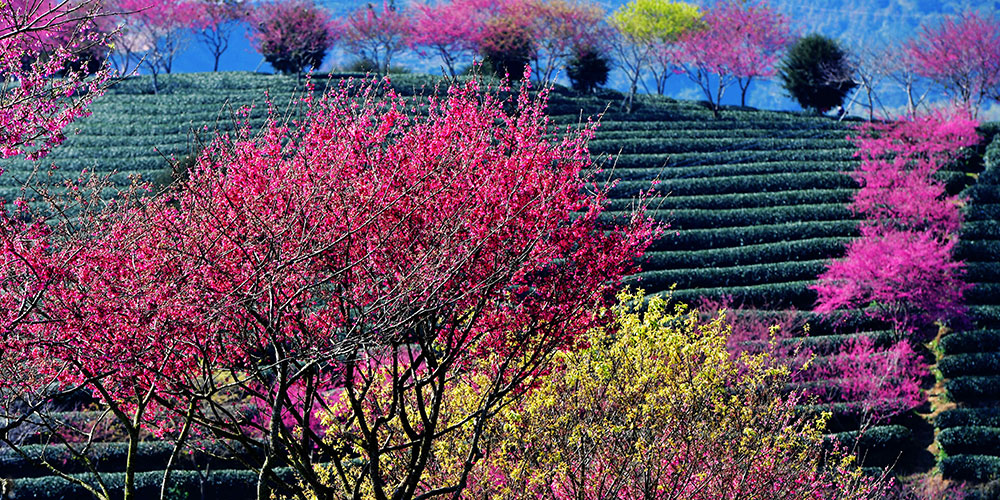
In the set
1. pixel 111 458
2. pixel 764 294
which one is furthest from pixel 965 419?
pixel 111 458

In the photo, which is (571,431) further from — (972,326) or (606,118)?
(606,118)

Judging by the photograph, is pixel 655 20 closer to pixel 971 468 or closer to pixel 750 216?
pixel 750 216

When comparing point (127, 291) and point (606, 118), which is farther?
point (606, 118)

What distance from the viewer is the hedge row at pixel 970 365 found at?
28938mm

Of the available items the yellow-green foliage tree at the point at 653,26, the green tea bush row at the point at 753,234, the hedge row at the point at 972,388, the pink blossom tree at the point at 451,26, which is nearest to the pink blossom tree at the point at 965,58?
the yellow-green foliage tree at the point at 653,26

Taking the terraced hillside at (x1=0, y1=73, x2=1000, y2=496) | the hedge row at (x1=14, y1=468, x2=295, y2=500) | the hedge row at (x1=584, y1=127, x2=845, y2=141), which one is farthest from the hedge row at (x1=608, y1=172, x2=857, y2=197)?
the hedge row at (x1=14, y1=468, x2=295, y2=500)

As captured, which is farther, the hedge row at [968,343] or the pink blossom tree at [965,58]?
the pink blossom tree at [965,58]

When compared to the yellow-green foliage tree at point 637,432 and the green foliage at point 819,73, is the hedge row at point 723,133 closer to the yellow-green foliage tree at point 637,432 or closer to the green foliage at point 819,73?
the green foliage at point 819,73

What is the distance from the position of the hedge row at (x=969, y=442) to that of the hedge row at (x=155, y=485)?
18.0 m

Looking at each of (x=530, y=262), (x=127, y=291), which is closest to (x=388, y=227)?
(x=530, y=262)

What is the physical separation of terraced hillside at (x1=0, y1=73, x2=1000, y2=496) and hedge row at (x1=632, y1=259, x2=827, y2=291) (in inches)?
1.9

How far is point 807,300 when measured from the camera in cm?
3334

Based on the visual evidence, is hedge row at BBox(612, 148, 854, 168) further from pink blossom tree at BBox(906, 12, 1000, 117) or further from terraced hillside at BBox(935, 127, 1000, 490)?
pink blossom tree at BBox(906, 12, 1000, 117)

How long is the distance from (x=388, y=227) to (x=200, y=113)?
4730 centimetres
